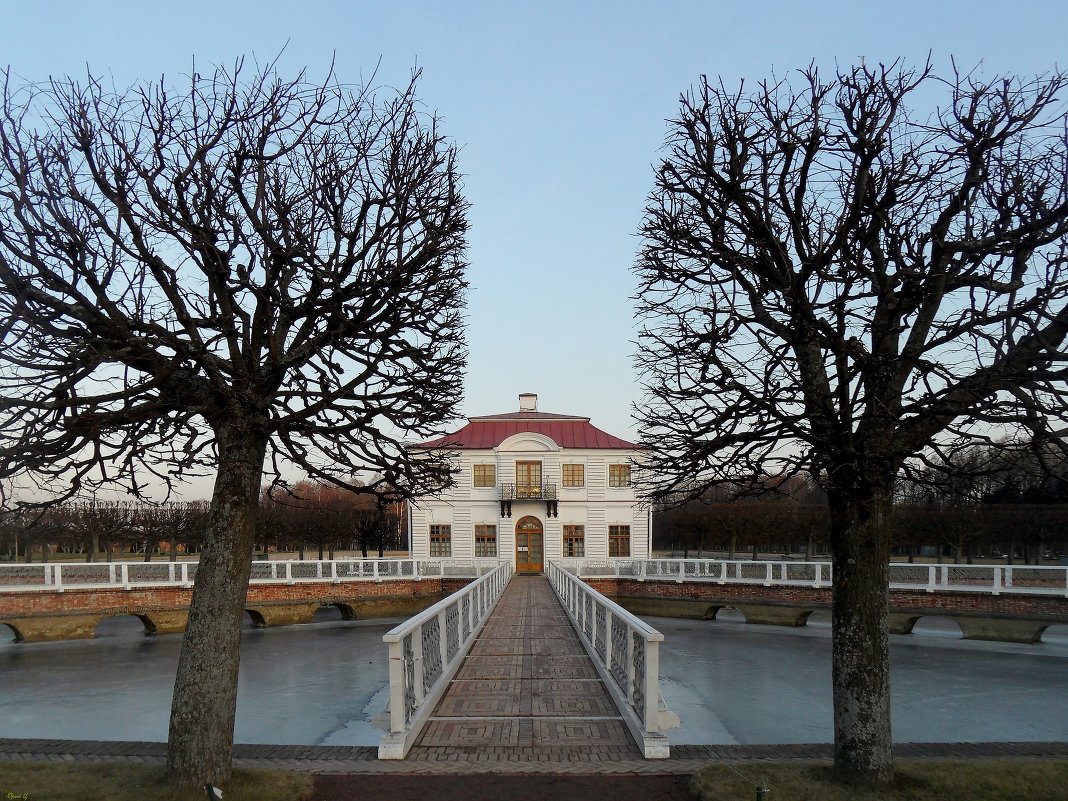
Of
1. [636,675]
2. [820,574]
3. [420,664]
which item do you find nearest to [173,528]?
[820,574]

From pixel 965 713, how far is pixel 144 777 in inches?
551

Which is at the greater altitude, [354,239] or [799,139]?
[799,139]

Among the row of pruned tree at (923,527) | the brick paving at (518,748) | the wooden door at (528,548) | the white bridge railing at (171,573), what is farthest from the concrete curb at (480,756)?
the wooden door at (528,548)

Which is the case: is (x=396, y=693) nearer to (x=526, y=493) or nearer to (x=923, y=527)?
(x=526, y=493)

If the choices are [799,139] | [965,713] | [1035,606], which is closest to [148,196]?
[799,139]

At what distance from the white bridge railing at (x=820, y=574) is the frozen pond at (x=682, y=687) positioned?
5.31 ft

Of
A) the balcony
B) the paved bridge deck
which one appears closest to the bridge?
the balcony

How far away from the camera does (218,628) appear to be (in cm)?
642

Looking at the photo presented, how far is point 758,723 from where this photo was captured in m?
14.2

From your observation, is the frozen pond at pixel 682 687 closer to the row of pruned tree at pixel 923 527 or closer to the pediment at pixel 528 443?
the row of pruned tree at pixel 923 527

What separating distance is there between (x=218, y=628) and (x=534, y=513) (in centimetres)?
3270

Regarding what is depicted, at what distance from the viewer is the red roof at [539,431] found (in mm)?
39750

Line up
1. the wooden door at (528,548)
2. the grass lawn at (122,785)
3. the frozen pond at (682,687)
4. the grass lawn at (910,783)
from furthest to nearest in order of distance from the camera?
the wooden door at (528,548) → the frozen pond at (682,687) → the grass lawn at (910,783) → the grass lawn at (122,785)

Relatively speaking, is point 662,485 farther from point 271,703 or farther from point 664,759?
point 271,703
